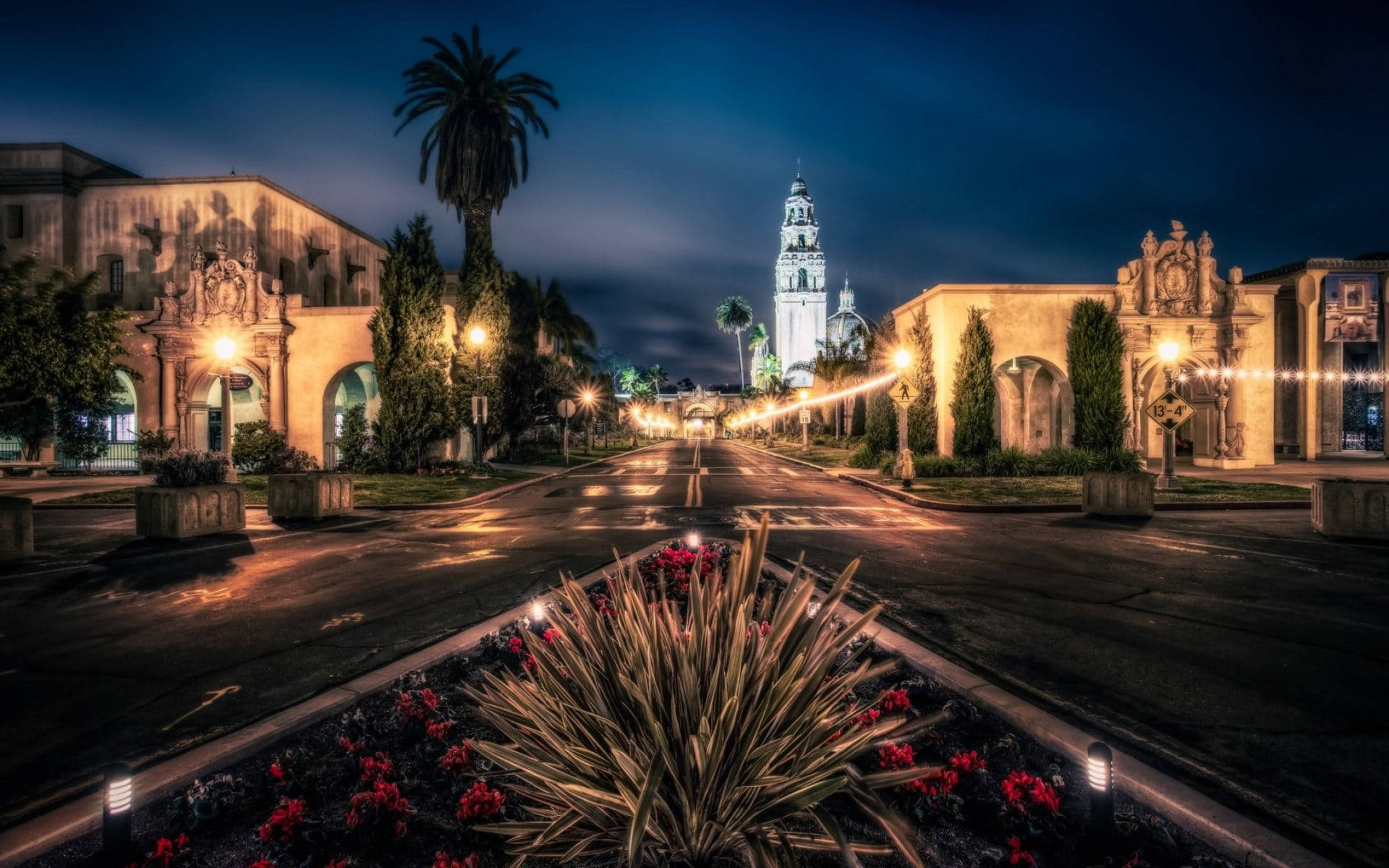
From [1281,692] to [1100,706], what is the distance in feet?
4.95

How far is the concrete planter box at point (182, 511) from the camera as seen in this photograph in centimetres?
1319

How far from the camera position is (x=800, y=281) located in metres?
156

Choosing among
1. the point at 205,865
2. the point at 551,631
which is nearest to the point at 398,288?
the point at 551,631

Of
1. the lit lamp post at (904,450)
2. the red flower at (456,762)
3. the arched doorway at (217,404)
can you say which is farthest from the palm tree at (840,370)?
the red flower at (456,762)

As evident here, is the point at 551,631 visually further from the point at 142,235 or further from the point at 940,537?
the point at 142,235

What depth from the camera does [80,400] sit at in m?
20.8

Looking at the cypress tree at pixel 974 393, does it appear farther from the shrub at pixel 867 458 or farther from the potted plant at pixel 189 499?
the potted plant at pixel 189 499

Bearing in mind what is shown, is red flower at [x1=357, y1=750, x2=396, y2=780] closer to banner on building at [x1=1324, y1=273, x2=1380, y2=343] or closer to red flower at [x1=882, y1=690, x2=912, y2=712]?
red flower at [x1=882, y1=690, x2=912, y2=712]

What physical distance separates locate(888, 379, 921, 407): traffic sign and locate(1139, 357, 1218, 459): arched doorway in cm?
1194

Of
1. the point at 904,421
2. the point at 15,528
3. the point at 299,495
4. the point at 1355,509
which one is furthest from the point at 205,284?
the point at 1355,509

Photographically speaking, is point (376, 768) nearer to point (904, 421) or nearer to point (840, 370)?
point (904, 421)

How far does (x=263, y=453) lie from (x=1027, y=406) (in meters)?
32.2

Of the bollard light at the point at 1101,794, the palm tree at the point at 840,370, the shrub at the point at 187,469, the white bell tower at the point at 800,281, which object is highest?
the white bell tower at the point at 800,281

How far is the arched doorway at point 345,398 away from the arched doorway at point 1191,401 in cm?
3263
